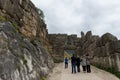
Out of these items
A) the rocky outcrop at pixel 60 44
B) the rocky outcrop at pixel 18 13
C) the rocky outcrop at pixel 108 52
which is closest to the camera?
the rocky outcrop at pixel 18 13

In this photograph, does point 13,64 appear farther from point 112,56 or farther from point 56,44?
point 56,44

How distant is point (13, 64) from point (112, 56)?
969 centimetres

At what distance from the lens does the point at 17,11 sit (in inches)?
498

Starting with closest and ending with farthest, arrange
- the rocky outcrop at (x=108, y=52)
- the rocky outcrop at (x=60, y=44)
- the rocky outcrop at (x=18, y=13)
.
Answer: the rocky outcrop at (x=18, y=13) → the rocky outcrop at (x=108, y=52) → the rocky outcrop at (x=60, y=44)

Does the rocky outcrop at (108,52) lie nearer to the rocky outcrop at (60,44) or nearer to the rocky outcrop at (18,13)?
the rocky outcrop at (18,13)

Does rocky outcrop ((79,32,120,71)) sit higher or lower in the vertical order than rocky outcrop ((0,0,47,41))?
lower

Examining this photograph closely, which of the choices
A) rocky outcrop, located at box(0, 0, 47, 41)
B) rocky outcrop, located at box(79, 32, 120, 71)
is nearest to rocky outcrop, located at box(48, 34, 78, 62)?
rocky outcrop, located at box(79, 32, 120, 71)

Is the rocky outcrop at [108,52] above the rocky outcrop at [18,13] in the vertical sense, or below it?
below

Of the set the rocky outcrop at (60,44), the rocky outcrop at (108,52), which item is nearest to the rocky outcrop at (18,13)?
the rocky outcrop at (108,52)

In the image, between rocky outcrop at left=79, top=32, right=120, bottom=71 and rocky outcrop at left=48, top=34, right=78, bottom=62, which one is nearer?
rocky outcrop at left=79, top=32, right=120, bottom=71

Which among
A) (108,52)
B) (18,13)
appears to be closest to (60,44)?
(108,52)

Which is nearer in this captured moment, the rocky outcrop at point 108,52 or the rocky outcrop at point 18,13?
the rocky outcrop at point 18,13

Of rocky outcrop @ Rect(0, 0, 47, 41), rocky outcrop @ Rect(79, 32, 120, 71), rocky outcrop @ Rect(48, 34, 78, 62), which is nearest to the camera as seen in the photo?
rocky outcrop @ Rect(0, 0, 47, 41)

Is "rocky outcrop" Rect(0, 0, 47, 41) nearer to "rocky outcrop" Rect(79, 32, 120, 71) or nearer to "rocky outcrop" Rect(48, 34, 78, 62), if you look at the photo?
"rocky outcrop" Rect(79, 32, 120, 71)
